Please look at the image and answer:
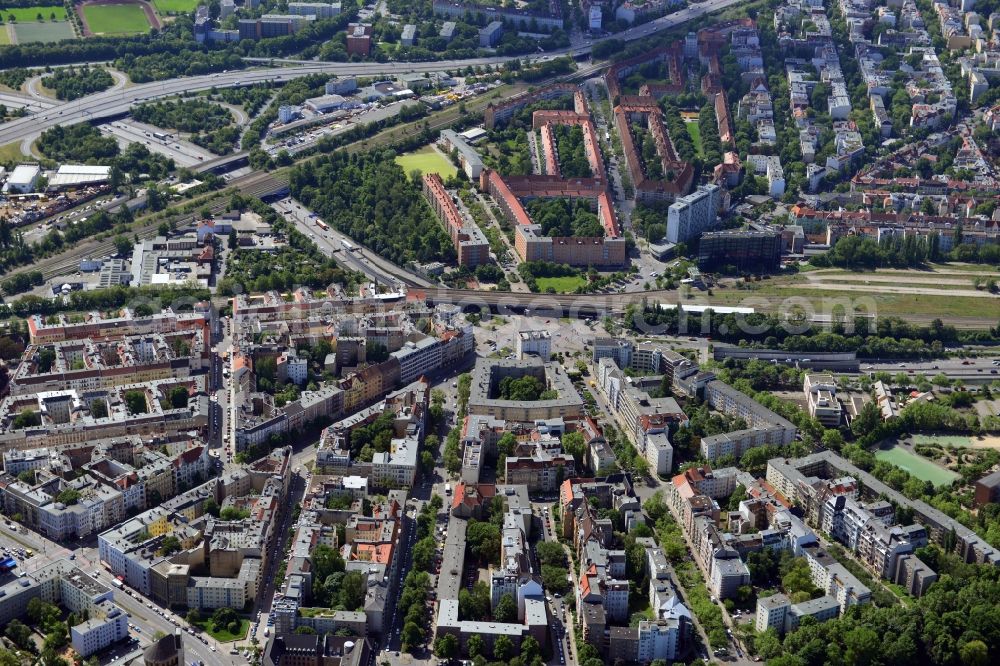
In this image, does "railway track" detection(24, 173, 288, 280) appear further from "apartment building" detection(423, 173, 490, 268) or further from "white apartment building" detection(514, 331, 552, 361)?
"white apartment building" detection(514, 331, 552, 361)

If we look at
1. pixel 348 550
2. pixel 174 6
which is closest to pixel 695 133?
pixel 174 6

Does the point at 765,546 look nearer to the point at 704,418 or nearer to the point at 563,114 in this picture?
the point at 704,418

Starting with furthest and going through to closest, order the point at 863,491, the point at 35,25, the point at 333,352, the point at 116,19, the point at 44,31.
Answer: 1. the point at 116,19
2. the point at 35,25
3. the point at 44,31
4. the point at 333,352
5. the point at 863,491

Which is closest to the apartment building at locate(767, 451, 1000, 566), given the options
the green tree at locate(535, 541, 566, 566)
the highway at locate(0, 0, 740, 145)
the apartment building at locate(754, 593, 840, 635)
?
the apartment building at locate(754, 593, 840, 635)

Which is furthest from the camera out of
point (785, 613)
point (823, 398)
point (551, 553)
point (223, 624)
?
point (823, 398)

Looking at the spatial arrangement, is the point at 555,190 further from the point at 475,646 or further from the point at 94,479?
the point at 475,646

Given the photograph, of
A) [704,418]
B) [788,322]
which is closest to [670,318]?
[788,322]
